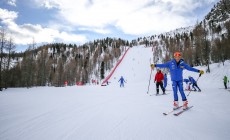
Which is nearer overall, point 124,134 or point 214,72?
point 124,134

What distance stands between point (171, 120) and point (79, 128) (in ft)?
8.22

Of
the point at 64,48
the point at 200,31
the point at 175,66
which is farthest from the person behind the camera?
the point at 64,48

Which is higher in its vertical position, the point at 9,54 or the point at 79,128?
the point at 9,54

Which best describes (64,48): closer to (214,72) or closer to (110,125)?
(214,72)

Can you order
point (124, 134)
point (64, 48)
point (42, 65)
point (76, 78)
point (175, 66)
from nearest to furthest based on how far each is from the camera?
point (124, 134) < point (175, 66) < point (42, 65) < point (76, 78) < point (64, 48)

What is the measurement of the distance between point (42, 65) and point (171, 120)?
161 ft

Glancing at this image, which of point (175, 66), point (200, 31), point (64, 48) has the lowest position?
point (175, 66)

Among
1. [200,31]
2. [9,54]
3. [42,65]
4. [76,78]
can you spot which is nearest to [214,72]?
[200,31]

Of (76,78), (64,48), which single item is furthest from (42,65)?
(64,48)

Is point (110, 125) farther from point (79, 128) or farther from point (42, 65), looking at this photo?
point (42, 65)

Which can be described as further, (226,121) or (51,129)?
(226,121)

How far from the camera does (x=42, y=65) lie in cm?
4822

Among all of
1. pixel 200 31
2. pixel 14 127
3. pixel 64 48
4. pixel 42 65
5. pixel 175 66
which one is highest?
A: pixel 64 48

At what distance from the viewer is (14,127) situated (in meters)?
4.34
